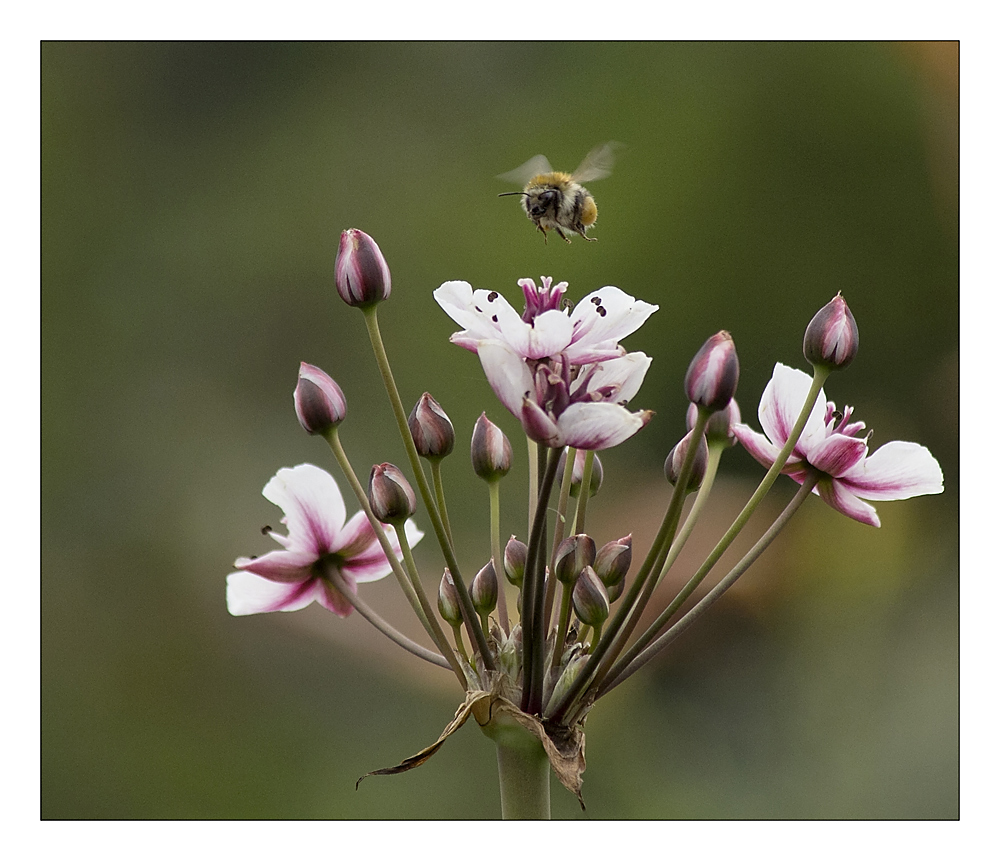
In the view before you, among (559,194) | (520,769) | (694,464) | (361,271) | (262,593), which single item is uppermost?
(559,194)

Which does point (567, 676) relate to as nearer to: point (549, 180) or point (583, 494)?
point (583, 494)

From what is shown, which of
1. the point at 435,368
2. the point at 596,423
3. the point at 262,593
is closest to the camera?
the point at 596,423

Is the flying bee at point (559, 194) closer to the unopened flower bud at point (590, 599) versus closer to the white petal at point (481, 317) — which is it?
the white petal at point (481, 317)

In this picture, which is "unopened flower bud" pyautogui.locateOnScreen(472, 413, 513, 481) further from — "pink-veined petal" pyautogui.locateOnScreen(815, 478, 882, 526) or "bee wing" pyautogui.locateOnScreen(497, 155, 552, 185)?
"bee wing" pyautogui.locateOnScreen(497, 155, 552, 185)

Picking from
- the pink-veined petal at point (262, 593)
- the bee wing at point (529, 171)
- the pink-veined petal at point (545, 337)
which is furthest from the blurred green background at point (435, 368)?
the pink-veined petal at point (545, 337)

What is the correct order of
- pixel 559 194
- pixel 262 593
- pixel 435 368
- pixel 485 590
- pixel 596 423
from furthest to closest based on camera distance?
pixel 435 368 → pixel 559 194 → pixel 262 593 → pixel 485 590 → pixel 596 423

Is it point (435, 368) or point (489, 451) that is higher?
point (435, 368)

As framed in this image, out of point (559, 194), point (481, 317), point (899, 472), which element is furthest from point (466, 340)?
point (559, 194)

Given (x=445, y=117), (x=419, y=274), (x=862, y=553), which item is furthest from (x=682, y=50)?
(x=862, y=553)

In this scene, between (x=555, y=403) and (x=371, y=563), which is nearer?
(x=555, y=403)
